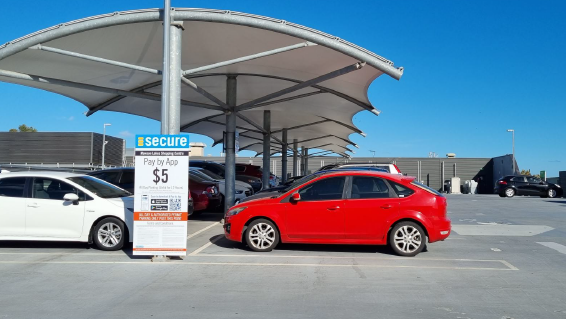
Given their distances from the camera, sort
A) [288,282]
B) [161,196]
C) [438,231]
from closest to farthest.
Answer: [288,282] → [161,196] → [438,231]

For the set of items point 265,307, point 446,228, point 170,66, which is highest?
point 170,66

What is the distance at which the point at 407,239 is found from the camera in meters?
9.23

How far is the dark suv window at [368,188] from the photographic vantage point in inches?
372

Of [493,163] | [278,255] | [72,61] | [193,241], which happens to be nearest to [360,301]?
[278,255]

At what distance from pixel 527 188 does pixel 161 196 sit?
28.8 meters

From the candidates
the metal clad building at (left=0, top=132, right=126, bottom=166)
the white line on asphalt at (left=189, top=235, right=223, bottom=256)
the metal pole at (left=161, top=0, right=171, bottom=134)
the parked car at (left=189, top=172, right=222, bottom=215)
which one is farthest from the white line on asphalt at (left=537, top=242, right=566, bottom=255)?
the metal clad building at (left=0, top=132, right=126, bottom=166)

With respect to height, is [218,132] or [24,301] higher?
[218,132]

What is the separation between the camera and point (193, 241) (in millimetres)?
10930

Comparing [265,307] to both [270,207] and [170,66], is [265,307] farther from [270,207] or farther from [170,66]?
[170,66]

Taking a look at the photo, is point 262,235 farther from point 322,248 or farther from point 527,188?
point 527,188

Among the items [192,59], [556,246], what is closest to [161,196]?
[192,59]

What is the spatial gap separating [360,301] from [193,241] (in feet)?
18.0

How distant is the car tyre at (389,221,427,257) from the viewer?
30.2ft

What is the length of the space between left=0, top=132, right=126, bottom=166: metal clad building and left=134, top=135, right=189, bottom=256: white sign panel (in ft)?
113
